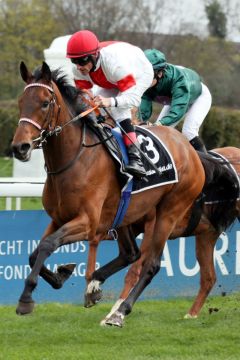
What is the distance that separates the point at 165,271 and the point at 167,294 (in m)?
0.20

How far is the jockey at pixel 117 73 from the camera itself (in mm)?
5789

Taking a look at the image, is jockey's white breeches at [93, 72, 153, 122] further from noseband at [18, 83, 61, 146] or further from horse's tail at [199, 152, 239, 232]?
horse's tail at [199, 152, 239, 232]

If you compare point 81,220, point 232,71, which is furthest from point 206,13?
point 81,220

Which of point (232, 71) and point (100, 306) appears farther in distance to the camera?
point (232, 71)

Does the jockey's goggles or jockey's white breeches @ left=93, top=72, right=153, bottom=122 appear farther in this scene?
jockey's white breeches @ left=93, top=72, right=153, bottom=122

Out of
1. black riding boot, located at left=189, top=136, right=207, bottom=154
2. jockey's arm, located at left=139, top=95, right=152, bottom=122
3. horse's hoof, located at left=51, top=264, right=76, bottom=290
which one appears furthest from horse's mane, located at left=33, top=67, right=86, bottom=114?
black riding boot, located at left=189, top=136, right=207, bottom=154

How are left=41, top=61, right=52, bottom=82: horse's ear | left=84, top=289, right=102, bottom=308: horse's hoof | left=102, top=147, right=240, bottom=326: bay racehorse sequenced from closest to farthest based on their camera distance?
left=41, top=61, right=52, bottom=82: horse's ear → left=84, top=289, right=102, bottom=308: horse's hoof → left=102, top=147, right=240, bottom=326: bay racehorse

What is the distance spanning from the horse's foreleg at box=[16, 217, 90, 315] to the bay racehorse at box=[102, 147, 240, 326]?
4.22 feet

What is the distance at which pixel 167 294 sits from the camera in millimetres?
7785

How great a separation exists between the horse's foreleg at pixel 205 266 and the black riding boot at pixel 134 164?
4.47 feet

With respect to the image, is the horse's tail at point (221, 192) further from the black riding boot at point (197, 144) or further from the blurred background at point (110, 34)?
the blurred background at point (110, 34)

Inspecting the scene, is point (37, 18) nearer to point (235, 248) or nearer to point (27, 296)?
point (235, 248)

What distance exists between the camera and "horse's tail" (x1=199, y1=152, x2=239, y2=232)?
7.18 meters

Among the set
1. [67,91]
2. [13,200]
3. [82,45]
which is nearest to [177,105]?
[67,91]
